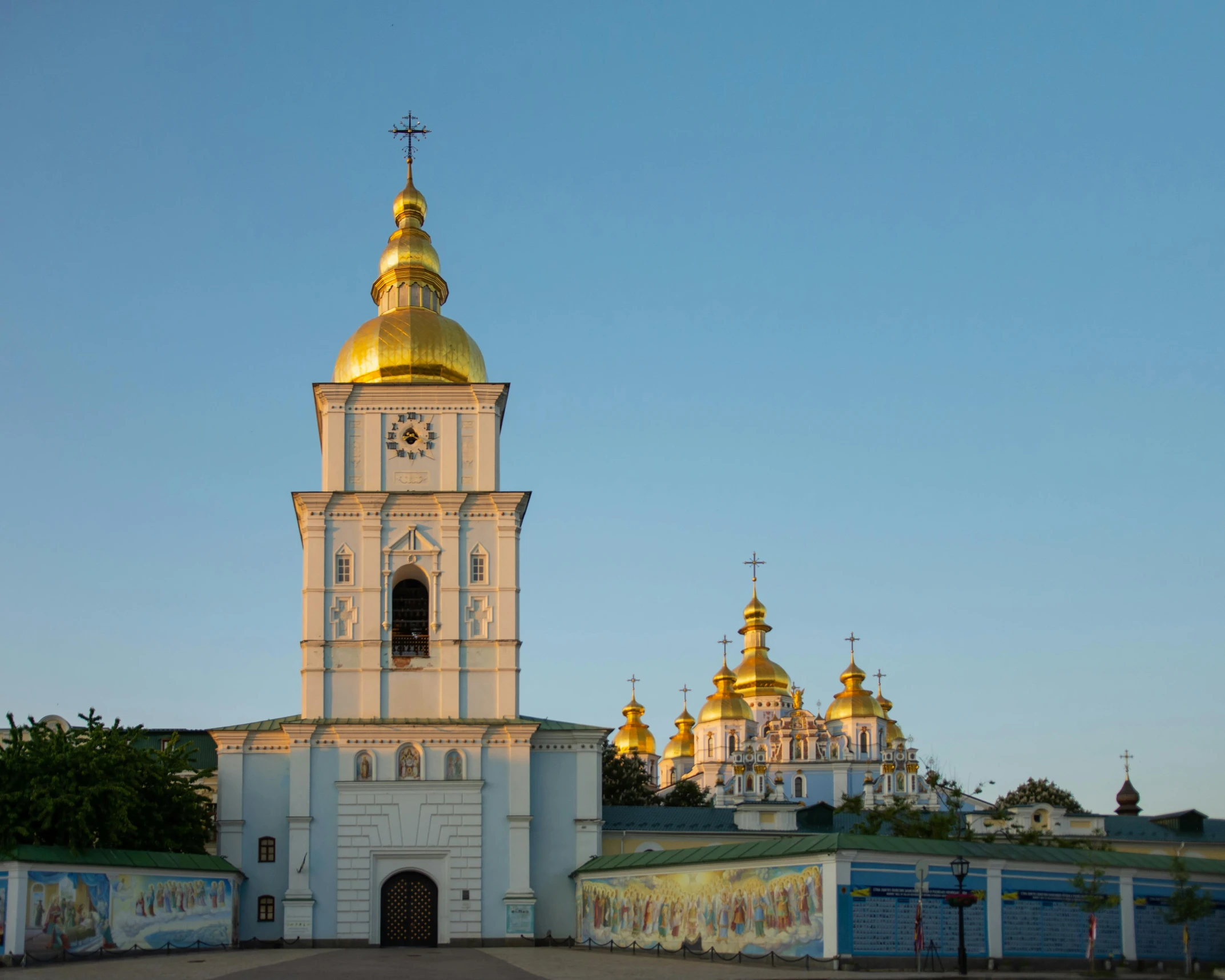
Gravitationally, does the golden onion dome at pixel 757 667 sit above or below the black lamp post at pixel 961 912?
above

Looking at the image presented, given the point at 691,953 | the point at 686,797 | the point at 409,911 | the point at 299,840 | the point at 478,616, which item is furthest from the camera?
the point at 686,797

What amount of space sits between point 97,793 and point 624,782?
34.3 metres

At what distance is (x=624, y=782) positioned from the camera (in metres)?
64.7

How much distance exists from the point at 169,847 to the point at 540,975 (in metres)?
14.0

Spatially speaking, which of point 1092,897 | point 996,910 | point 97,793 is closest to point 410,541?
point 97,793

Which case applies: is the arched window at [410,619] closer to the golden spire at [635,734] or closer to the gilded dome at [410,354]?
the gilded dome at [410,354]

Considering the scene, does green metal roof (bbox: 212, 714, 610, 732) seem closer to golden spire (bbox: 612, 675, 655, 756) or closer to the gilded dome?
the gilded dome

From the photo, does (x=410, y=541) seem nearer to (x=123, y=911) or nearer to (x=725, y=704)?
(x=123, y=911)

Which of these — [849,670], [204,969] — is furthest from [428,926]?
[849,670]

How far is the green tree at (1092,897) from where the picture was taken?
96.3 feet

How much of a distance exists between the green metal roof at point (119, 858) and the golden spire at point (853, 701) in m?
65.1

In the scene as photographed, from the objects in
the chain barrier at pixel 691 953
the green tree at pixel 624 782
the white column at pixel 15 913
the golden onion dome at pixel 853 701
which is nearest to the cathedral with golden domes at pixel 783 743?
the golden onion dome at pixel 853 701

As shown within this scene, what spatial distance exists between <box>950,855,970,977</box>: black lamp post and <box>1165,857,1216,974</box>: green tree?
454 centimetres

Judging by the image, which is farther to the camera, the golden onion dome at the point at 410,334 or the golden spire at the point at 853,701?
the golden spire at the point at 853,701
